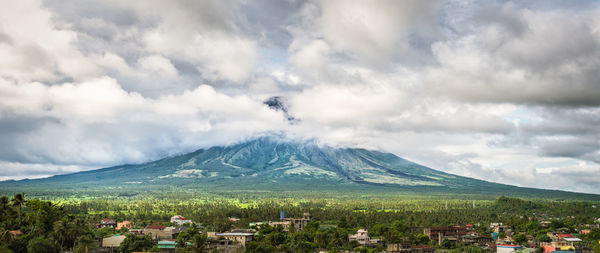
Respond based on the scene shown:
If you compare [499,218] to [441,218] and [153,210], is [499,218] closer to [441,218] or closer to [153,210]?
[441,218]

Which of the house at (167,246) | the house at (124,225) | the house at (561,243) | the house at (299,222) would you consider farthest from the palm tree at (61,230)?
the house at (561,243)

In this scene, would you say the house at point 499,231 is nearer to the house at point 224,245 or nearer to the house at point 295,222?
the house at point 295,222

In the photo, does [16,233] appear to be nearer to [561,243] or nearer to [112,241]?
[112,241]

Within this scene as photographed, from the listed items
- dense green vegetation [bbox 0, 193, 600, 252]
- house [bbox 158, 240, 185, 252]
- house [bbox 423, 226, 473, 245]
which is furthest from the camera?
house [bbox 423, 226, 473, 245]

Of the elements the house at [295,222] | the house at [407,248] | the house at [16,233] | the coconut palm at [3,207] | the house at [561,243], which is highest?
the coconut palm at [3,207]

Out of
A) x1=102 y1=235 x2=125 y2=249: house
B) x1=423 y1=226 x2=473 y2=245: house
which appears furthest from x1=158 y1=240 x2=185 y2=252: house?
x1=423 y1=226 x2=473 y2=245: house

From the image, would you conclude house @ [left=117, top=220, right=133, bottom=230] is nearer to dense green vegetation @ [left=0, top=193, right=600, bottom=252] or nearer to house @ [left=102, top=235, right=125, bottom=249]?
dense green vegetation @ [left=0, top=193, right=600, bottom=252]

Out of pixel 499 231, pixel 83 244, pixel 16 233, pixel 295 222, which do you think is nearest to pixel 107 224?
pixel 295 222

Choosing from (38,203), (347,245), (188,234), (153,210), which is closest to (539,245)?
(347,245)

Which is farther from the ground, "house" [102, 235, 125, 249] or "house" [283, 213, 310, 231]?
"house" [283, 213, 310, 231]

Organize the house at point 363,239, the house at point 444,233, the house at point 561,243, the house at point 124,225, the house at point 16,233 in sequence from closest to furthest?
the house at point 16,233
the house at point 561,243
the house at point 363,239
the house at point 444,233
the house at point 124,225

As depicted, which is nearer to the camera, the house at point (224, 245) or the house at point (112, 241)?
the house at point (112, 241)
